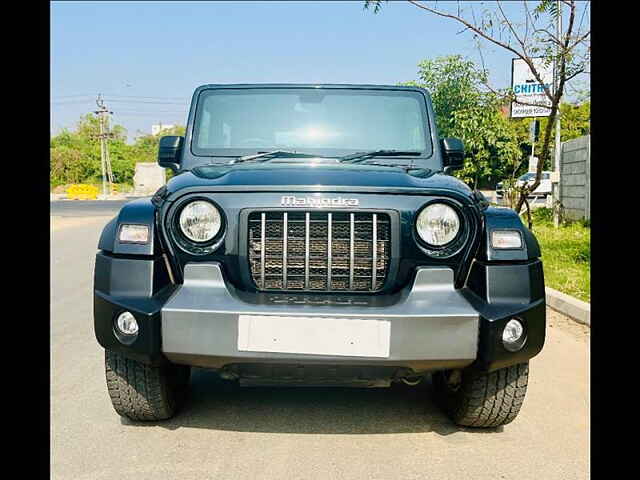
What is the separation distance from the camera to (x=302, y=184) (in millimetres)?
3027

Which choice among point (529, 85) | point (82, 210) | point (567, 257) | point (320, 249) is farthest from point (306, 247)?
point (82, 210)

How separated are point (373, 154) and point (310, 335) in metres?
1.57

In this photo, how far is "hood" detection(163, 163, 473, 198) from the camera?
302cm

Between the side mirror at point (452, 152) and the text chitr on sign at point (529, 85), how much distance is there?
3803mm

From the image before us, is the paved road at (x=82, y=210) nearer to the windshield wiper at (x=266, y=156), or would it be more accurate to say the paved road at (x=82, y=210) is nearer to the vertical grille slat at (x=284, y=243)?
the windshield wiper at (x=266, y=156)

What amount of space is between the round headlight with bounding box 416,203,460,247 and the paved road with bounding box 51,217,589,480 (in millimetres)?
978

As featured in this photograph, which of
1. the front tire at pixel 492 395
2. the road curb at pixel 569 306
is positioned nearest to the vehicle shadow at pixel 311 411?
the front tire at pixel 492 395

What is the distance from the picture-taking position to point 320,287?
3.06 m

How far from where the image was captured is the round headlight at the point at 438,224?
3025 mm

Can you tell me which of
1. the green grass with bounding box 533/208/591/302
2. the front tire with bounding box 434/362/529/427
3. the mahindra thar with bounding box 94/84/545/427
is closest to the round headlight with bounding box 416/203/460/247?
the mahindra thar with bounding box 94/84/545/427
